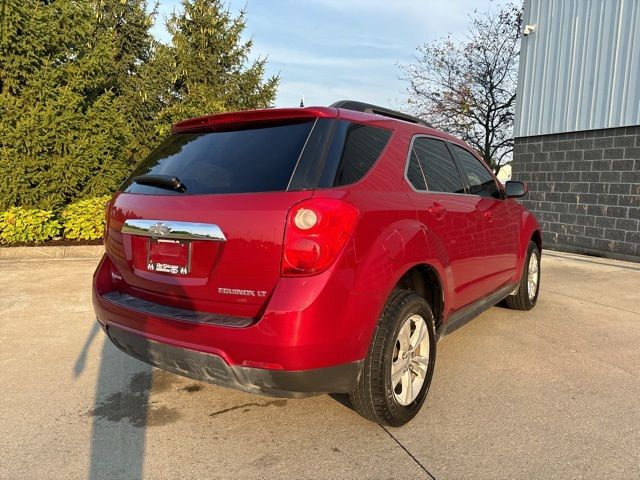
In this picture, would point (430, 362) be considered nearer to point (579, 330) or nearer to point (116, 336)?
point (116, 336)

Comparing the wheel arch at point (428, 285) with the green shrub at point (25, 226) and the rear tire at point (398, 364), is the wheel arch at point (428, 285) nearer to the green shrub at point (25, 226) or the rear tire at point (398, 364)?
the rear tire at point (398, 364)

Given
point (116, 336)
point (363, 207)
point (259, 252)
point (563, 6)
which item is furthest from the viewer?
point (563, 6)

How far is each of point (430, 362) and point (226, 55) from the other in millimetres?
12505

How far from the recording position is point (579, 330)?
468cm

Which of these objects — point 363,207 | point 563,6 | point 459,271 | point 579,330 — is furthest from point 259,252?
point 563,6

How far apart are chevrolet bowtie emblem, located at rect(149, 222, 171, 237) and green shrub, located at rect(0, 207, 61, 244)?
7.19 m

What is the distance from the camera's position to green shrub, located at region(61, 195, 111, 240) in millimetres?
9039

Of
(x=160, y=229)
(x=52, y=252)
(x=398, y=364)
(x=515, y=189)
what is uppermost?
(x=515, y=189)

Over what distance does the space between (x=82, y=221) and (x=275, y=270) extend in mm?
7997

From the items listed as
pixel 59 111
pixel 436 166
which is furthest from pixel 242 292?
pixel 59 111

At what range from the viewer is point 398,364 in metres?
2.75

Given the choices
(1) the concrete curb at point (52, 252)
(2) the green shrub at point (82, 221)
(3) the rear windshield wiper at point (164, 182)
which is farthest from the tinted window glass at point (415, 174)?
(2) the green shrub at point (82, 221)

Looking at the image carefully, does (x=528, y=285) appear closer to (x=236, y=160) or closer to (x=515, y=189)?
(x=515, y=189)

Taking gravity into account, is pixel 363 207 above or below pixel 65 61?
below
